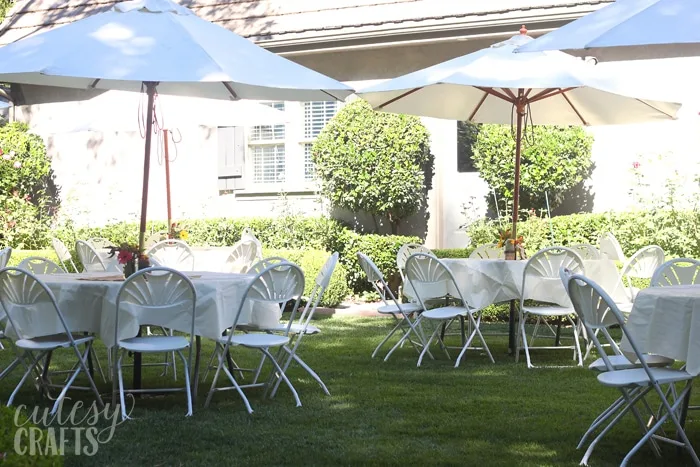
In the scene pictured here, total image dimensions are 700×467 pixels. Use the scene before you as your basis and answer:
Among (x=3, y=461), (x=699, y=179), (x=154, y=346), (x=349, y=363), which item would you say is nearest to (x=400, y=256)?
(x=349, y=363)

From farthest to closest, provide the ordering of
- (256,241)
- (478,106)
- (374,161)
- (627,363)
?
1. (374,161)
2. (256,241)
3. (478,106)
4. (627,363)

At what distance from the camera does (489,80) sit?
26.6 feet

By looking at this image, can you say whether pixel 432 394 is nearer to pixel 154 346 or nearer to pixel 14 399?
pixel 154 346

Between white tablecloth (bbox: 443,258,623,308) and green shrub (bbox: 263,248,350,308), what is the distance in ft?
13.4

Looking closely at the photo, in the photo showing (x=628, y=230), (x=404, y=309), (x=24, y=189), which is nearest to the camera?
(x=404, y=309)

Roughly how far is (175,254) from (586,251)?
4289 mm

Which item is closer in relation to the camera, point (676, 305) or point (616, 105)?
point (676, 305)

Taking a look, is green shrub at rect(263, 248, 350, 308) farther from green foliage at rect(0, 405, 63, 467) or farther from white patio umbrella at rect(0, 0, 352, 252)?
green foliage at rect(0, 405, 63, 467)

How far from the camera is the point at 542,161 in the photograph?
1302 centimetres

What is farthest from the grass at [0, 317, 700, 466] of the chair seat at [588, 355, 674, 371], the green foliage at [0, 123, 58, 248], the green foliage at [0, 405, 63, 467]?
the green foliage at [0, 123, 58, 248]

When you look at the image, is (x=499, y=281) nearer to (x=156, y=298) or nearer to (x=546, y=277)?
(x=546, y=277)

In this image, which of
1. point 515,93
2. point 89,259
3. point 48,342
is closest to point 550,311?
point 515,93

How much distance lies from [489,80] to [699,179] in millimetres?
4792

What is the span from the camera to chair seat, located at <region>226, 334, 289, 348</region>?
6523 millimetres
